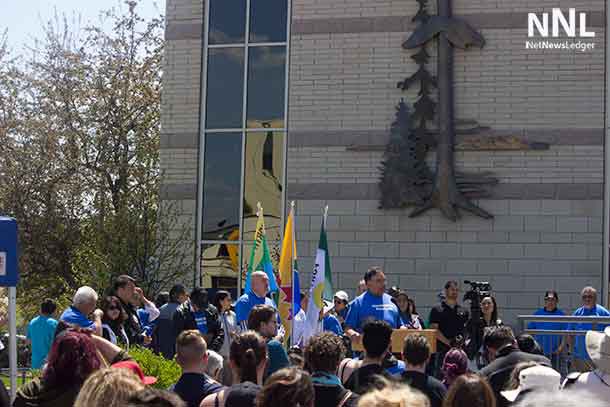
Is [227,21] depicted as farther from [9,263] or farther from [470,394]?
[470,394]

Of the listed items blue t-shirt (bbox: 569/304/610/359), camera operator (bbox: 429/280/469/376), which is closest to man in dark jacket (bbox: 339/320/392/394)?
blue t-shirt (bbox: 569/304/610/359)

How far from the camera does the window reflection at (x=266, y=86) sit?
696 inches

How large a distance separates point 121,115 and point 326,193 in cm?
743

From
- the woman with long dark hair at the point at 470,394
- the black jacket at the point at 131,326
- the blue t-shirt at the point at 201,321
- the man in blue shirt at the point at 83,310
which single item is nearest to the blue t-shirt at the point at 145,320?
the blue t-shirt at the point at 201,321

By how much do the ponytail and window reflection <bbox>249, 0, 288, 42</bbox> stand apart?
39.3ft

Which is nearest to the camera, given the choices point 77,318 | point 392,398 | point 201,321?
point 392,398

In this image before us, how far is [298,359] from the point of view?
8547 millimetres

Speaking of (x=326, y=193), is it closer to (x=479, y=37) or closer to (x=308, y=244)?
(x=308, y=244)

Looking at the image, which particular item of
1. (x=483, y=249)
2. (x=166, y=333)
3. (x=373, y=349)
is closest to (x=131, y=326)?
(x=166, y=333)

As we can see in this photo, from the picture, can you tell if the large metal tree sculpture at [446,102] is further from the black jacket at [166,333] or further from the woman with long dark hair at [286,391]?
the woman with long dark hair at [286,391]

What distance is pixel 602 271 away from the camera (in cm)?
1619

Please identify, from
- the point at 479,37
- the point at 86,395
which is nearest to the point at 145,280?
the point at 479,37

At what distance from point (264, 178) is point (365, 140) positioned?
77.9 inches

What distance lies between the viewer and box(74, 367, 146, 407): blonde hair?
13.5ft
